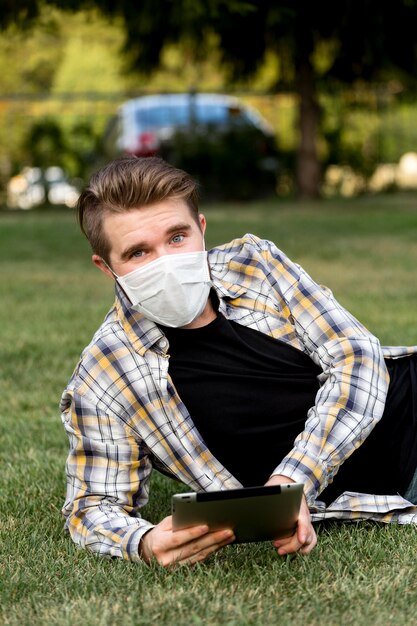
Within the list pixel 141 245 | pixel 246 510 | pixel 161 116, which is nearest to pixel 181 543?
pixel 246 510

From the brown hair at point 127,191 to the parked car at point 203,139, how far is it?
1238 centimetres

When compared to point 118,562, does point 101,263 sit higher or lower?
higher

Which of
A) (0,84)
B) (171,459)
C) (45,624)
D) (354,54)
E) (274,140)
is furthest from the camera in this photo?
(0,84)

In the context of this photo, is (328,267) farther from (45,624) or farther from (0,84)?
(0,84)

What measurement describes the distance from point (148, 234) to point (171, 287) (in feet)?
0.48

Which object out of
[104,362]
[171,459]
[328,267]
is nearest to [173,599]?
[171,459]

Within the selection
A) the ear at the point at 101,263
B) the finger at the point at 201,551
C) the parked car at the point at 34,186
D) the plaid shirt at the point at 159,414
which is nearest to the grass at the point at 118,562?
the finger at the point at 201,551

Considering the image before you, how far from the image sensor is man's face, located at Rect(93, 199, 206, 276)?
283cm

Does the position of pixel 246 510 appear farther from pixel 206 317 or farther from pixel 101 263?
pixel 101 263

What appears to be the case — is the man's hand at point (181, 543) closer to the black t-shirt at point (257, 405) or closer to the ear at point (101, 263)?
the black t-shirt at point (257, 405)

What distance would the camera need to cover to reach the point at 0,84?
122ft

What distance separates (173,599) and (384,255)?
7233 mm

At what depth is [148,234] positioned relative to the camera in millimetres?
2824

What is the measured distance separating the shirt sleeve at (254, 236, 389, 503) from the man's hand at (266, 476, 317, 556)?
3 centimetres
